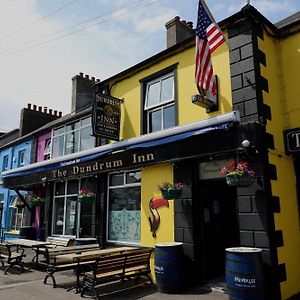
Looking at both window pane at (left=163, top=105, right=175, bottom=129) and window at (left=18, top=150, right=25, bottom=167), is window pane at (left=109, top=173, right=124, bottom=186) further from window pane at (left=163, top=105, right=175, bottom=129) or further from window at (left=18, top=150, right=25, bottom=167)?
window at (left=18, top=150, right=25, bottom=167)

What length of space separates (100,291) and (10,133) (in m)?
18.6

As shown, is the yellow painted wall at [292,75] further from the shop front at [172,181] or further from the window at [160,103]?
the window at [160,103]

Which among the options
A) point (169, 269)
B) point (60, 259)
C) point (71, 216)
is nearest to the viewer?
point (169, 269)

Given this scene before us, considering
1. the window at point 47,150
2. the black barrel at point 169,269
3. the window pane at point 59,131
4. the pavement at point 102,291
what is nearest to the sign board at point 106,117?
the black barrel at point 169,269

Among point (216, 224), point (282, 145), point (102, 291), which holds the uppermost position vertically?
point (282, 145)

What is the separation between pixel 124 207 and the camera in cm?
930

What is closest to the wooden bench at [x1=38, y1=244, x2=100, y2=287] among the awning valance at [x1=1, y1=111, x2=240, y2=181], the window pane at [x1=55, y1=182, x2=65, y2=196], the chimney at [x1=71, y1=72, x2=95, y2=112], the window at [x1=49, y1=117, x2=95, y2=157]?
the awning valance at [x1=1, y1=111, x2=240, y2=181]

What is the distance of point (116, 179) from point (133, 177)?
2.62 ft

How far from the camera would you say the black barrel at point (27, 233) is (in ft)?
44.0

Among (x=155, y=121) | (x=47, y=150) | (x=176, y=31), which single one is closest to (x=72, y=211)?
(x=47, y=150)

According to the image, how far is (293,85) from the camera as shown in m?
7.08

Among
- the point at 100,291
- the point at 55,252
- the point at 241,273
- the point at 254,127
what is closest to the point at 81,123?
the point at 55,252

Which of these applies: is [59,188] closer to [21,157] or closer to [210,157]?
[21,157]

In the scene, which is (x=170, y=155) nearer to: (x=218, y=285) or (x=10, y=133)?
(x=218, y=285)
